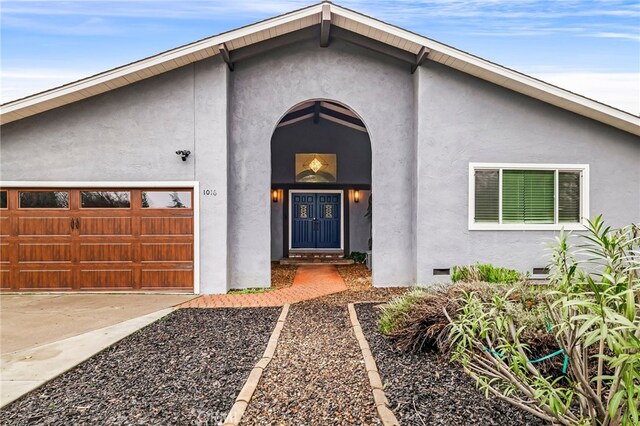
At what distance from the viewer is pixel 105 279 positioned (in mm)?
8195

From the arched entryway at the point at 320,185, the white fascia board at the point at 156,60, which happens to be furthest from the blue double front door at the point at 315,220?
the white fascia board at the point at 156,60

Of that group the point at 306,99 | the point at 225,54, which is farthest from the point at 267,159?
the point at 225,54

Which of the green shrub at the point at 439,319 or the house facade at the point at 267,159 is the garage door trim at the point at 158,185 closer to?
the house facade at the point at 267,159

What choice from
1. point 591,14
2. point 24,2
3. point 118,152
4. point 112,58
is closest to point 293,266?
point 118,152

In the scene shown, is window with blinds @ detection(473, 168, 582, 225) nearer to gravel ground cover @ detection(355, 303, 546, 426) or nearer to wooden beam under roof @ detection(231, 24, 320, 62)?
wooden beam under roof @ detection(231, 24, 320, 62)

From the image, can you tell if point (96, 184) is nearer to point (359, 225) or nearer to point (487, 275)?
point (487, 275)

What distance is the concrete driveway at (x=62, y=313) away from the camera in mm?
5270

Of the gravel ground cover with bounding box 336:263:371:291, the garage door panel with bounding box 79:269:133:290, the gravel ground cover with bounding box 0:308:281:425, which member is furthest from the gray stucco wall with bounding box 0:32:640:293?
the gravel ground cover with bounding box 0:308:281:425

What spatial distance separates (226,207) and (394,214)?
13.0ft

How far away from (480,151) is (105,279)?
9091mm

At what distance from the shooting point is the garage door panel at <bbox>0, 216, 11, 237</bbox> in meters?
8.12

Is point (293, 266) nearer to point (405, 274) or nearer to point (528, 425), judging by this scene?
point (405, 274)

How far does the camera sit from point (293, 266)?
12.6 meters

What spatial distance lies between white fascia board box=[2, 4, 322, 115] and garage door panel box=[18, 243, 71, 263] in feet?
9.55
